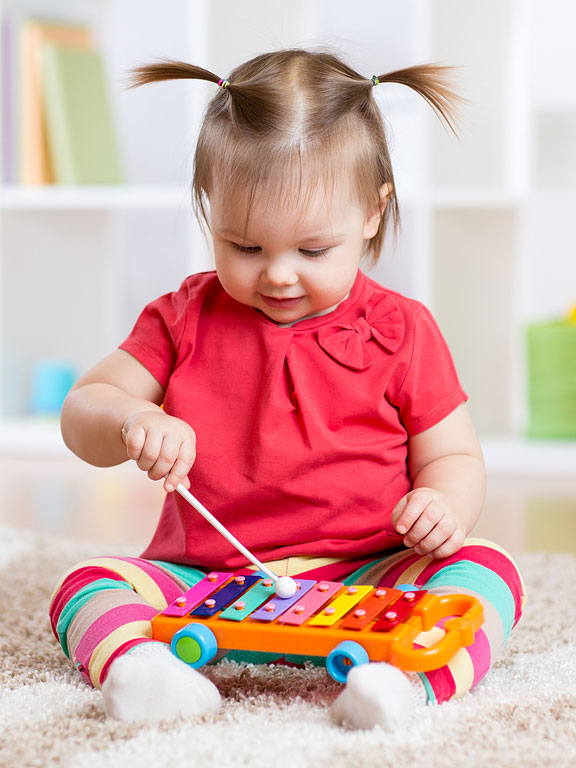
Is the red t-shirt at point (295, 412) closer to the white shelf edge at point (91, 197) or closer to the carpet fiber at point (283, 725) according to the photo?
the carpet fiber at point (283, 725)

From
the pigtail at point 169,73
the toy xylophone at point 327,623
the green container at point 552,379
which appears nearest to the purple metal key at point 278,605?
the toy xylophone at point 327,623

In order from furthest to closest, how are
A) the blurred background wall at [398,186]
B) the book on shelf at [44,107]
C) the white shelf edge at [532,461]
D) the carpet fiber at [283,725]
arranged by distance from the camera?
the book on shelf at [44,107] < the blurred background wall at [398,186] < the white shelf edge at [532,461] < the carpet fiber at [283,725]

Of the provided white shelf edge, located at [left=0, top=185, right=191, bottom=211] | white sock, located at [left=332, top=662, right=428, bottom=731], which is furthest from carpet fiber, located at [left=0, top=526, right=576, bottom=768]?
white shelf edge, located at [left=0, top=185, right=191, bottom=211]

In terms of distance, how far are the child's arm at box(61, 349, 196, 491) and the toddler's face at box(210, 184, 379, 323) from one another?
137mm

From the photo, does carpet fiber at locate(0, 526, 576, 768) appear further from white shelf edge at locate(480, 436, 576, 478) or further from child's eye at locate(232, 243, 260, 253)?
white shelf edge at locate(480, 436, 576, 478)

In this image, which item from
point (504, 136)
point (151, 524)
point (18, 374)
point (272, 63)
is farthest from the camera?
point (18, 374)

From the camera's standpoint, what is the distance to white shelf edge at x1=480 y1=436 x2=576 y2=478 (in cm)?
191

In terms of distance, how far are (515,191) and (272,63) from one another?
3.91 ft

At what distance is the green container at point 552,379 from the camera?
78.7 inches

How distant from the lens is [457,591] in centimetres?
80

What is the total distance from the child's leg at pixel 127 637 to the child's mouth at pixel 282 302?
0.25m

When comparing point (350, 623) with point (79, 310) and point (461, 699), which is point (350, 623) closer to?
point (461, 699)

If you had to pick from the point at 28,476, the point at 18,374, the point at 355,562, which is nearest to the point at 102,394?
the point at 355,562

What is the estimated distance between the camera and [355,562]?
3.06 ft
